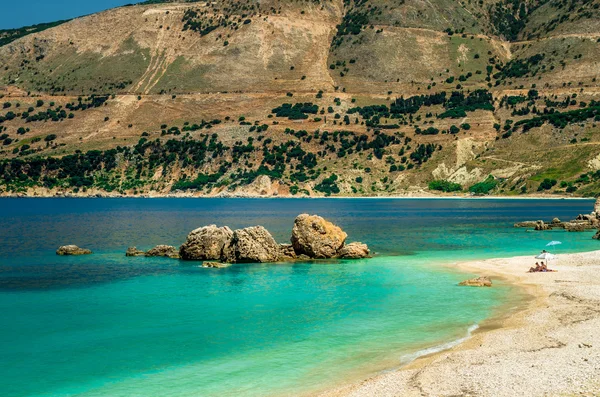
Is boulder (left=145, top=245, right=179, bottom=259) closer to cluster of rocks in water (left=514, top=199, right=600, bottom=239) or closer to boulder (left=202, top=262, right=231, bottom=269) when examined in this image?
boulder (left=202, top=262, right=231, bottom=269)

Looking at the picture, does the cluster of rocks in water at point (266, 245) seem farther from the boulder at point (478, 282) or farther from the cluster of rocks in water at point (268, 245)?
the boulder at point (478, 282)

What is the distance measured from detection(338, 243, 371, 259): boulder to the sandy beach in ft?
62.0

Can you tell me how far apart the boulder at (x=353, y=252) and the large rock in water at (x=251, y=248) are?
4.71m

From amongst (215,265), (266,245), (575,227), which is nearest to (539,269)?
(266,245)

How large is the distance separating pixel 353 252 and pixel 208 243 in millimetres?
10403

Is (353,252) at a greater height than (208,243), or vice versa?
(208,243)

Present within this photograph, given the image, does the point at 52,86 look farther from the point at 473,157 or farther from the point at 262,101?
the point at 473,157

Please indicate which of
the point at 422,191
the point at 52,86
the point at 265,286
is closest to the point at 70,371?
the point at 265,286

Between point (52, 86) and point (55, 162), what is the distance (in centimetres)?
4613

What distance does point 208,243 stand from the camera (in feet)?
152

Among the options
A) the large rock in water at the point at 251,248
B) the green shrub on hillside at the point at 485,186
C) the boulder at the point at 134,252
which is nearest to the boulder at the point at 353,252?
the large rock in water at the point at 251,248

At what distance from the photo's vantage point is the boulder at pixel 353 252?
46500 millimetres

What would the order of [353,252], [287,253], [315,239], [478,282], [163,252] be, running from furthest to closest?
[163,252]
[287,253]
[353,252]
[315,239]
[478,282]

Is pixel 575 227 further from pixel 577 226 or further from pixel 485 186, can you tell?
pixel 485 186
